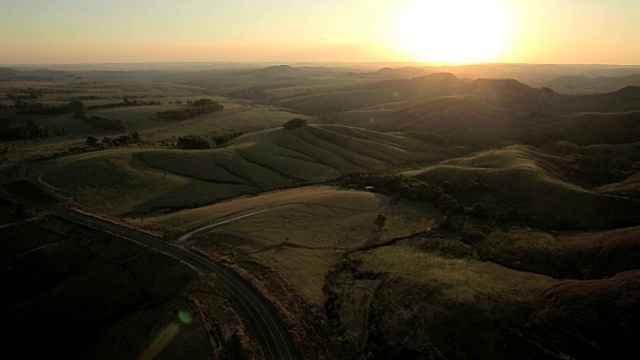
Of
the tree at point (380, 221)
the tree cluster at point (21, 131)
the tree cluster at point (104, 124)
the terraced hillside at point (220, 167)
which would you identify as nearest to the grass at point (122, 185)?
the terraced hillside at point (220, 167)

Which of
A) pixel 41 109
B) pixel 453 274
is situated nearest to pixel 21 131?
pixel 41 109

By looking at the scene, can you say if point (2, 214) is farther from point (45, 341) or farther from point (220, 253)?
point (220, 253)

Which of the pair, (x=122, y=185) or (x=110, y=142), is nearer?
(x=122, y=185)

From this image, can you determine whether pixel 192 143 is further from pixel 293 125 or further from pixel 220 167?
pixel 293 125

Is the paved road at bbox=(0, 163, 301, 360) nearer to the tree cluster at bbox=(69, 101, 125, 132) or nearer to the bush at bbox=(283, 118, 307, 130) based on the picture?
the bush at bbox=(283, 118, 307, 130)

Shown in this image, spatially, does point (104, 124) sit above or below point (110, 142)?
above

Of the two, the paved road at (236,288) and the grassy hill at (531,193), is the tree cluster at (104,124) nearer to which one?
the paved road at (236,288)

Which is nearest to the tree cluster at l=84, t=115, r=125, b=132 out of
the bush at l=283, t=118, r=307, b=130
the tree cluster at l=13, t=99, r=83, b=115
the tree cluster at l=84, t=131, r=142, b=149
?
the tree cluster at l=13, t=99, r=83, b=115
